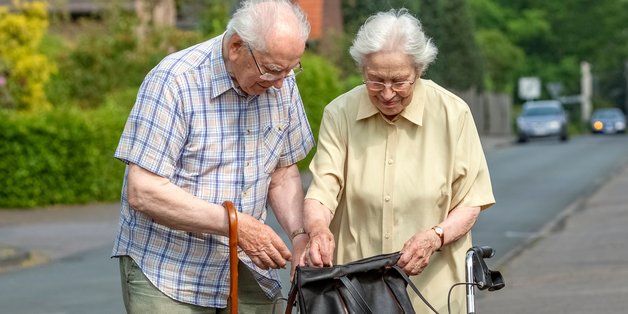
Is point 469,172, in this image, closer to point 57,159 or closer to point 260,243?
point 260,243

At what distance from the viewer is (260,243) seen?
4.32 meters

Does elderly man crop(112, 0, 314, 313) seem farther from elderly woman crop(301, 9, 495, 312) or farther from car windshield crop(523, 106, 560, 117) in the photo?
car windshield crop(523, 106, 560, 117)

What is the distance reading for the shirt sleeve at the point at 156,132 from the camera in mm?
4246

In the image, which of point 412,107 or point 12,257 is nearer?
point 412,107

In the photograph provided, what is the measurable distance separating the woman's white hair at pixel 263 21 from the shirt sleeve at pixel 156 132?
0.29 m

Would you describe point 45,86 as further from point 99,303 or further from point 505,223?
point 99,303

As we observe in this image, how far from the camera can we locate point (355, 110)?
454 cm

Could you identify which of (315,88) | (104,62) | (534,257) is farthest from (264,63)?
(104,62)

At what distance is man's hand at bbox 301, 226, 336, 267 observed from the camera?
14.0ft

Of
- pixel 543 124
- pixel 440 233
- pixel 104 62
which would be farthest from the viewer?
pixel 543 124

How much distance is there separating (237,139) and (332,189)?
13.5 inches

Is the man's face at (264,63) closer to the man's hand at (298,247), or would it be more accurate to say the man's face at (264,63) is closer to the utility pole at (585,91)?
the man's hand at (298,247)

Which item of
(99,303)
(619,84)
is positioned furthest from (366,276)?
(619,84)

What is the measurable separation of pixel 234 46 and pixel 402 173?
26.5 inches
